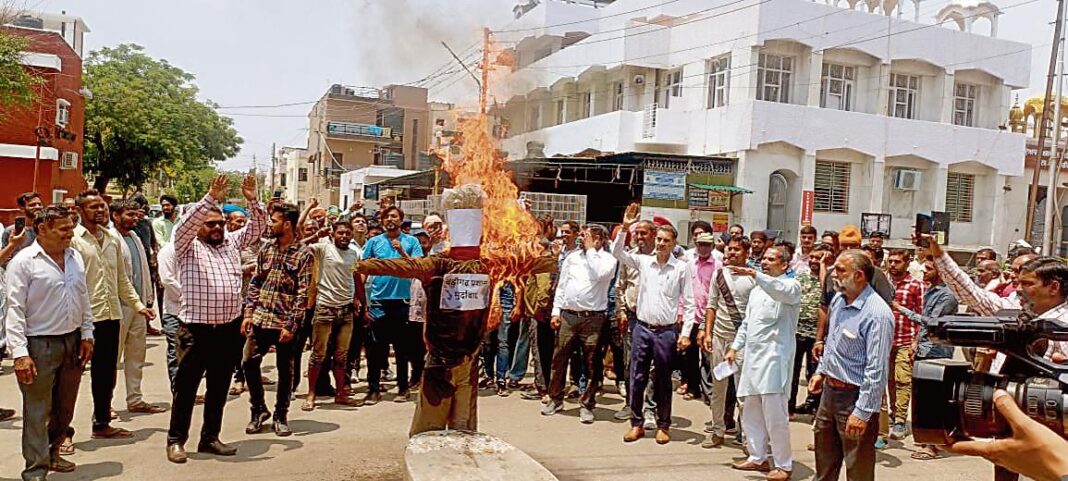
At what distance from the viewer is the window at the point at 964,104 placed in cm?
2695

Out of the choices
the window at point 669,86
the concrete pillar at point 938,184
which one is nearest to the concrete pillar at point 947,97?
the concrete pillar at point 938,184

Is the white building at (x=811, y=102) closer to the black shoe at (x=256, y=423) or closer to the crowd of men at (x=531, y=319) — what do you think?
the crowd of men at (x=531, y=319)

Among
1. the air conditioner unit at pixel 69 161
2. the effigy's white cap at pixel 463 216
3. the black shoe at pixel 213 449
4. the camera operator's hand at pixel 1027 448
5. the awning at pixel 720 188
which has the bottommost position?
the black shoe at pixel 213 449

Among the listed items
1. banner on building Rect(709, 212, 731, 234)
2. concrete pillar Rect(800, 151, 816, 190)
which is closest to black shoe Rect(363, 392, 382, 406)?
banner on building Rect(709, 212, 731, 234)

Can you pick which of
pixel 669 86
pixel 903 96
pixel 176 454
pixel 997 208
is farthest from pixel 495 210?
pixel 997 208

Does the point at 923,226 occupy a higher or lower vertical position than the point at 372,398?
higher

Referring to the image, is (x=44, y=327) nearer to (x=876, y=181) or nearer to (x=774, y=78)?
(x=774, y=78)

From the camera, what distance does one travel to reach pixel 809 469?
20.8 ft

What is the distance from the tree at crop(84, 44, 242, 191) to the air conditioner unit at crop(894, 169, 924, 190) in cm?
3079

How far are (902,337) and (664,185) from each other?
15.0m

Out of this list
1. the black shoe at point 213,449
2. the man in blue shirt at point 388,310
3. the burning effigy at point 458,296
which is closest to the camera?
the burning effigy at point 458,296

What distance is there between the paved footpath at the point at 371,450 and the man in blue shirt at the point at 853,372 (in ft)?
4.39

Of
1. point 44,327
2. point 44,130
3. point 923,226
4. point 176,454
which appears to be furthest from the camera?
point 44,130

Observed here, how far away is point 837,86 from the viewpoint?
82.2 feet
